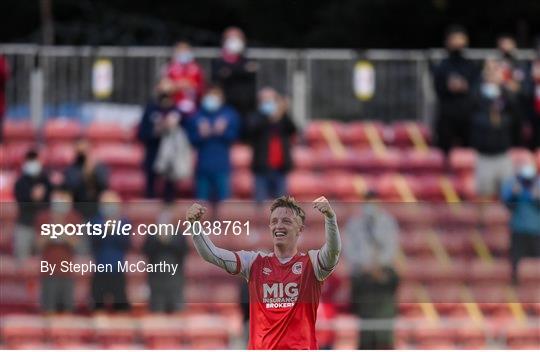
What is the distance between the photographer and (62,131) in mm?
21250

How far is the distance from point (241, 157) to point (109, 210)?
8.00 m

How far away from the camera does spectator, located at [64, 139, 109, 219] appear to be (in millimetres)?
19453

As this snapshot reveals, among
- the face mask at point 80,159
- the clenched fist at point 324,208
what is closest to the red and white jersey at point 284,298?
the clenched fist at point 324,208

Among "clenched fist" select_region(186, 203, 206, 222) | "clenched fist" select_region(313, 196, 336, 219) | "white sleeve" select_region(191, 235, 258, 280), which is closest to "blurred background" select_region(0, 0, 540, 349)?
"white sleeve" select_region(191, 235, 258, 280)

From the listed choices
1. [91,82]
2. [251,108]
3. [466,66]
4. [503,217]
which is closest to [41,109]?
[91,82]

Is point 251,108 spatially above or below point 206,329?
above

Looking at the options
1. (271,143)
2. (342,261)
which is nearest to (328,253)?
(342,261)

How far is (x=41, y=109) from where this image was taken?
2150 cm

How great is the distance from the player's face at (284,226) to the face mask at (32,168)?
8.67m

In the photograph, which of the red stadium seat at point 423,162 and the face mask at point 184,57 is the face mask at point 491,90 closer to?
the red stadium seat at point 423,162

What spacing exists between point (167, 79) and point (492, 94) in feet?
11.8

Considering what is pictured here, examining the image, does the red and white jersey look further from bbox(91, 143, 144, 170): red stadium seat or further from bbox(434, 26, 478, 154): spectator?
bbox(91, 143, 144, 170): red stadium seat

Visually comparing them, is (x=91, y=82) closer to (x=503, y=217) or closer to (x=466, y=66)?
(x=466, y=66)

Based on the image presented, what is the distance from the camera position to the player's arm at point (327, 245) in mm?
Result: 11078
